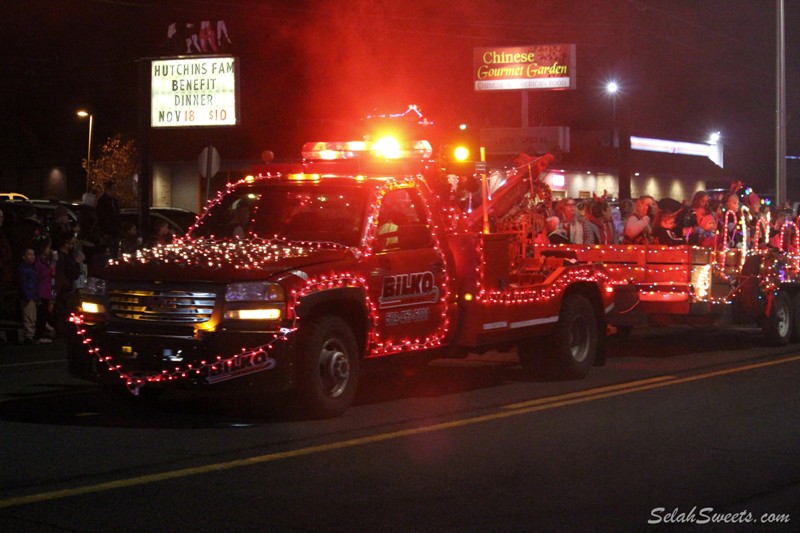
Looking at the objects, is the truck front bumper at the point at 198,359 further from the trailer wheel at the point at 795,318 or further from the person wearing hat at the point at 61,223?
the trailer wheel at the point at 795,318

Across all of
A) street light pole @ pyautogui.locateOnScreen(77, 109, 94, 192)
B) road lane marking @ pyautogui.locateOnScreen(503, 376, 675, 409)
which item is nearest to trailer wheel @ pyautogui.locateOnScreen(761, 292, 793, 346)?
road lane marking @ pyautogui.locateOnScreen(503, 376, 675, 409)

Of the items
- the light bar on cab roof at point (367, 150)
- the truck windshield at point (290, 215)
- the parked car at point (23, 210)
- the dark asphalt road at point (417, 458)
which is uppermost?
A: the light bar on cab roof at point (367, 150)

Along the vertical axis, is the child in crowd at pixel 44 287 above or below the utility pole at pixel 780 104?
below

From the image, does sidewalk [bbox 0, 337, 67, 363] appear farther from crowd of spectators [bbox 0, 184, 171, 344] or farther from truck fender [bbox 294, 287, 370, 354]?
truck fender [bbox 294, 287, 370, 354]

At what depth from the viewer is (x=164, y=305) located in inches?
352

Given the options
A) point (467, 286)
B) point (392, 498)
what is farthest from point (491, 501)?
point (467, 286)

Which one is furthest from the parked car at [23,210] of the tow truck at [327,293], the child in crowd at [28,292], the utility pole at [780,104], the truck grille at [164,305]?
the utility pole at [780,104]

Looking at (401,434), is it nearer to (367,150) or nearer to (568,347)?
(568,347)

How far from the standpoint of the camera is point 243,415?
964 centimetres

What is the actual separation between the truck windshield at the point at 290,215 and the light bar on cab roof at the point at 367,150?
1.29 meters

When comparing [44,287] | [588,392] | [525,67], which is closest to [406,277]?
[588,392]

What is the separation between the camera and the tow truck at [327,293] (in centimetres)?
882

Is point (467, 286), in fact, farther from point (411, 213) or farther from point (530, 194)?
point (530, 194)

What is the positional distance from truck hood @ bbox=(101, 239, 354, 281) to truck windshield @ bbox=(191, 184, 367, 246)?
27 cm
